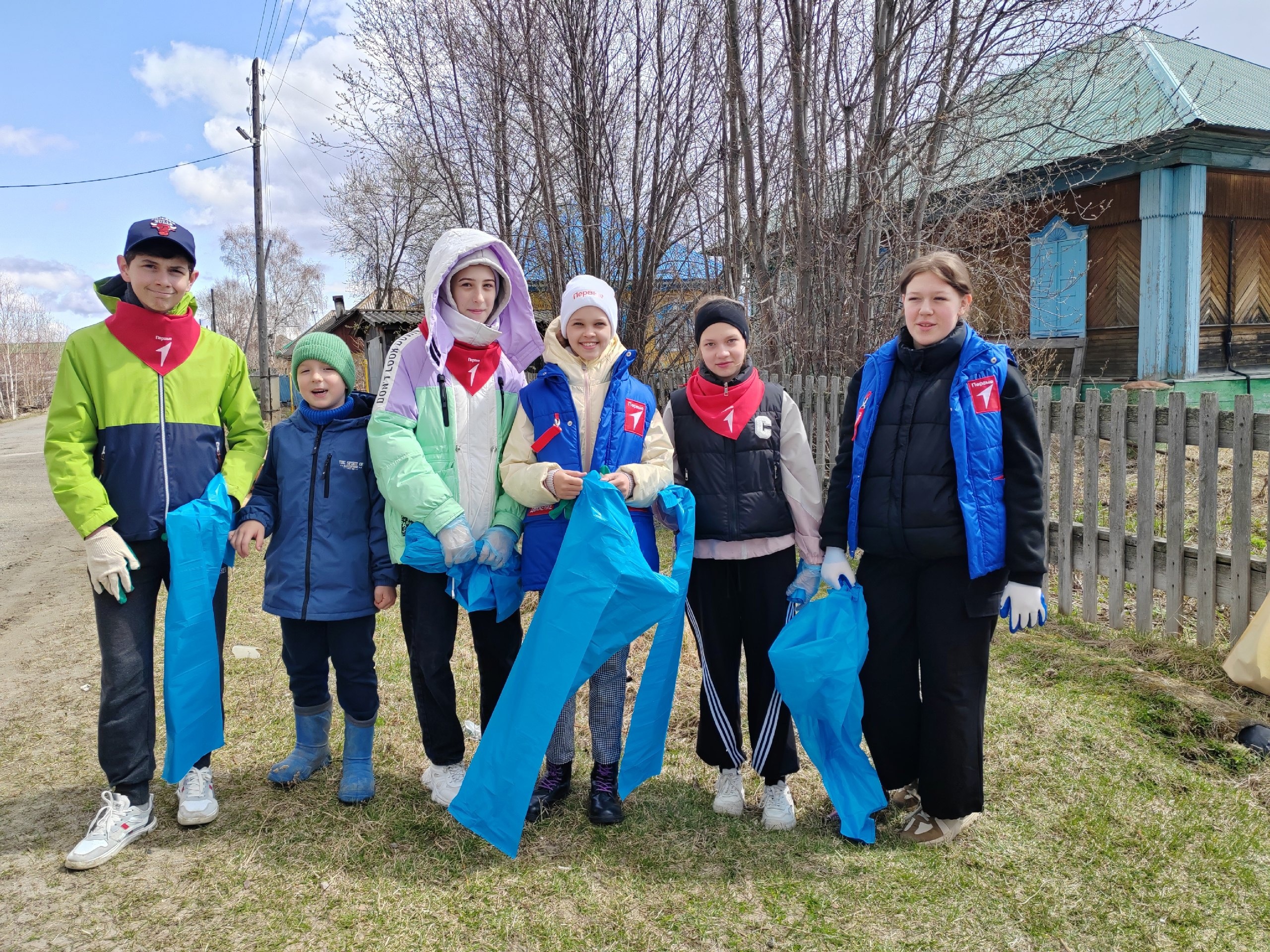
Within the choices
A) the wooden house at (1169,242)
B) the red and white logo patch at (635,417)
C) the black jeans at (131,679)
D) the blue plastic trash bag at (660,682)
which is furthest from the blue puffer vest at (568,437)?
the wooden house at (1169,242)

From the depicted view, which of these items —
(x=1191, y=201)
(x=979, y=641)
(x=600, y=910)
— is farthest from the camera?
(x=1191, y=201)

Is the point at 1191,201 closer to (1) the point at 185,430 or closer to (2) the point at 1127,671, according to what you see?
(2) the point at 1127,671

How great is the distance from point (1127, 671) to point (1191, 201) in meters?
9.40

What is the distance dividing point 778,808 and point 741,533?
1001 mm

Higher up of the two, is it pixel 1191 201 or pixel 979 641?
pixel 1191 201

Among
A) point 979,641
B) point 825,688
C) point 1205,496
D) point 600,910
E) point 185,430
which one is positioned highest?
point 185,430

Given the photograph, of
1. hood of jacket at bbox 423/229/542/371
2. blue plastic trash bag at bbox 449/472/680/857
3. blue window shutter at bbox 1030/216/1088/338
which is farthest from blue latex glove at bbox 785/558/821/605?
blue window shutter at bbox 1030/216/1088/338

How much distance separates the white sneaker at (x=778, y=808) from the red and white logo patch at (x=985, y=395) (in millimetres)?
1486

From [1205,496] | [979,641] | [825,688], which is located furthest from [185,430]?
[1205,496]

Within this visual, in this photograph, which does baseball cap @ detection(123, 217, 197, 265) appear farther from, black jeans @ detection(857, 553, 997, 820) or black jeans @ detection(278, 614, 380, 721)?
black jeans @ detection(857, 553, 997, 820)

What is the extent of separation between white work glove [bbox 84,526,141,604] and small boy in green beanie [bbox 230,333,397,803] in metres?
0.36

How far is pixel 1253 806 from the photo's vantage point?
9.29 ft

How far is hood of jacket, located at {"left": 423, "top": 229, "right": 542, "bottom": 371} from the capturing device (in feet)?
9.14

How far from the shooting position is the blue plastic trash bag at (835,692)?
2.62m
